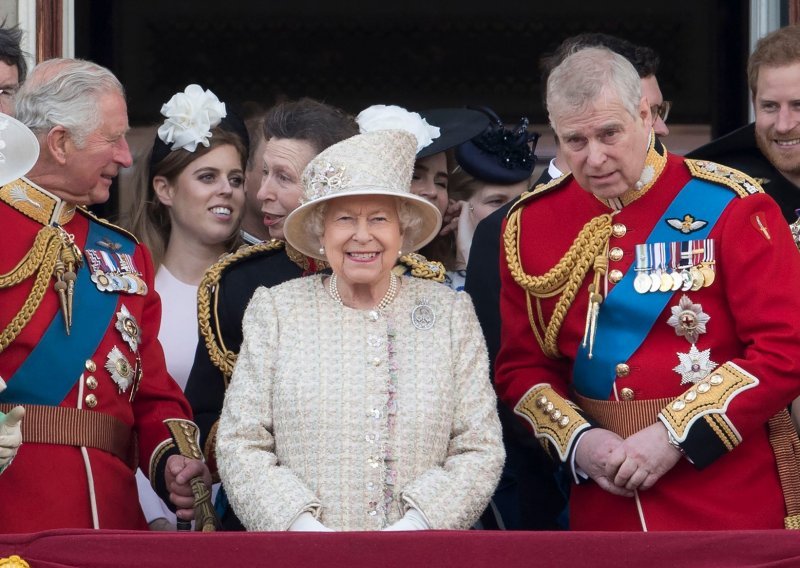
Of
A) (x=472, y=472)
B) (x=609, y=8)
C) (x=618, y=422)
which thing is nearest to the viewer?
(x=472, y=472)

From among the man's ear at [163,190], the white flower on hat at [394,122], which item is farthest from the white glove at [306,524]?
the man's ear at [163,190]

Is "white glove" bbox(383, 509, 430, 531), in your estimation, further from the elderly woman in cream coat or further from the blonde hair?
the blonde hair

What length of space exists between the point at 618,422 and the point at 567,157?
0.61 m

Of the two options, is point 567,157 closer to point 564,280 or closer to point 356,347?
point 564,280

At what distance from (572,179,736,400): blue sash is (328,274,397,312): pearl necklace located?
468mm

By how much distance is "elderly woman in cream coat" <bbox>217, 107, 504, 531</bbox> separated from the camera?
3484mm

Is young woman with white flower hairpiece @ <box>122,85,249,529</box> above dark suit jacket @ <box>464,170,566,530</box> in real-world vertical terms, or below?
above

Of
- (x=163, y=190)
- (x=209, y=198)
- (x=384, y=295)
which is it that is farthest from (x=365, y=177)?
(x=163, y=190)

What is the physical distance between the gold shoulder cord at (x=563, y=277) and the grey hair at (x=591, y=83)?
278 millimetres

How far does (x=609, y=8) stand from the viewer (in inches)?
293

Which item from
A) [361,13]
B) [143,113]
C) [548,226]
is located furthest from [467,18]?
[548,226]

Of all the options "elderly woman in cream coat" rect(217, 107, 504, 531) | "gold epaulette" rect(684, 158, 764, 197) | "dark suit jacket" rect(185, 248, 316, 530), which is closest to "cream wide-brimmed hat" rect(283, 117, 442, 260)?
"elderly woman in cream coat" rect(217, 107, 504, 531)

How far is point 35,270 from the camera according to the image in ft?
12.6

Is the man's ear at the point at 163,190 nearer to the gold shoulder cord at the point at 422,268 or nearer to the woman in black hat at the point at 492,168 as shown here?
the woman in black hat at the point at 492,168
